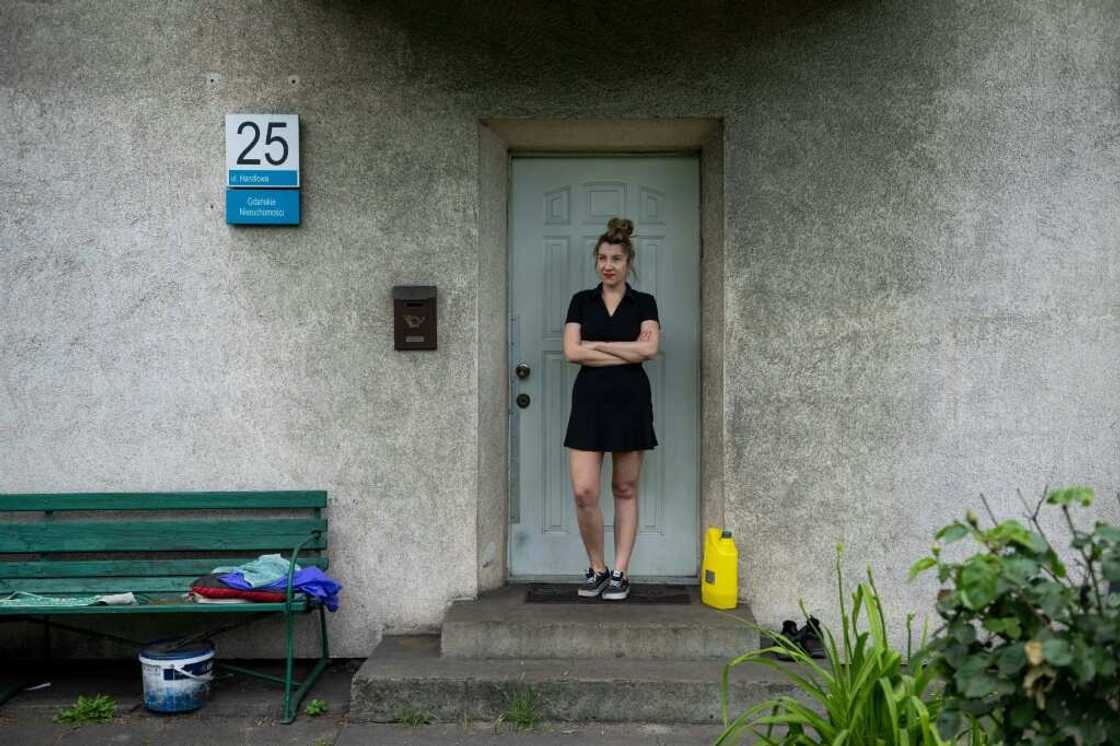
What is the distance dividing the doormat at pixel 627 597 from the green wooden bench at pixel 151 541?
1098 millimetres

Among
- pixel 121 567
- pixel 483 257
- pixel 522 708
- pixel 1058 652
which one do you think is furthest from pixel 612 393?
pixel 1058 652

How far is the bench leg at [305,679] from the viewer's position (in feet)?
14.5

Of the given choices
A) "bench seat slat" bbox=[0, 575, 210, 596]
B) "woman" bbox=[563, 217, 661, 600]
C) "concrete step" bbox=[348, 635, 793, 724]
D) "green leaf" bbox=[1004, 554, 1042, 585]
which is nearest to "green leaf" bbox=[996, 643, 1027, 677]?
"green leaf" bbox=[1004, 554, 1042, 585]

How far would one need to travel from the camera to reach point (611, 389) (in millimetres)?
5012

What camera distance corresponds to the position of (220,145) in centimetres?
511

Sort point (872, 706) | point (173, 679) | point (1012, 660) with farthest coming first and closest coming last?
point (173, 679), point (872, 706), point (1012, 660)

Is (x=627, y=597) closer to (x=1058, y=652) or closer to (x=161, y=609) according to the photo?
(x=161, y=609)

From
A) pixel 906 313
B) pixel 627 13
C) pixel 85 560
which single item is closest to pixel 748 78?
pixel 627 13

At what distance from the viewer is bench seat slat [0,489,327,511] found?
500 cm

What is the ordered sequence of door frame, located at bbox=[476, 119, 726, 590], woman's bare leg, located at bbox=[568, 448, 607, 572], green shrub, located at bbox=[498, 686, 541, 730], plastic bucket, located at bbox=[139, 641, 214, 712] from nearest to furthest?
green shrub, located at bbox=[498, 686, 541, 730] → plastic bucket, located at bbox=[139, 641, 214, 712] → woman's bare leg, located at bbox=[568, 448, 607, 572] → door frame, located at bbox=[476, 119, 726, 590]

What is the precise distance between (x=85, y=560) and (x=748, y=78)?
13.2ft

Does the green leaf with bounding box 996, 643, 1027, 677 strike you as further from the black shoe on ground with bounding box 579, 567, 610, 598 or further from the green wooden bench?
the green wooden bench

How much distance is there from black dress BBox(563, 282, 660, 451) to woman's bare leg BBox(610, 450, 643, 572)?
0.11 m

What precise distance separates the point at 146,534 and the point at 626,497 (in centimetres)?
236
